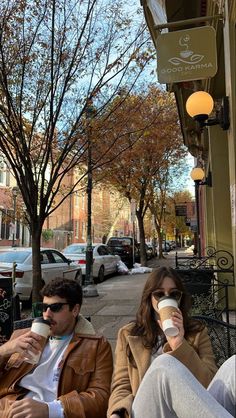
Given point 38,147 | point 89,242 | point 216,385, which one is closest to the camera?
point 216,385

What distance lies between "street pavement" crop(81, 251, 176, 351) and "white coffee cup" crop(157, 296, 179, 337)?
15.1 feet

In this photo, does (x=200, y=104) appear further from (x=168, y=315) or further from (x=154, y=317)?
(x=168, y=315)

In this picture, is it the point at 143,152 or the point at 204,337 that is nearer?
the point at 204,337

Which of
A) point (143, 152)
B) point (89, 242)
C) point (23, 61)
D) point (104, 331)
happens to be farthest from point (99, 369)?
point (143, 152)

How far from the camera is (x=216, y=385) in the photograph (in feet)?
6.97

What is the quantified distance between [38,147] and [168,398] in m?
7.40

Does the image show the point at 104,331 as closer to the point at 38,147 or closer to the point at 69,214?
the point at 38,147

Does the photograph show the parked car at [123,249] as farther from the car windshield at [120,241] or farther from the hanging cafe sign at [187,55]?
the hanging cafe sign at [187,55]

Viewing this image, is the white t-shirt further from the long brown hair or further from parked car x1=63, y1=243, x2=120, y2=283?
parked car x1=63, y1=243, x2=120, y2=283

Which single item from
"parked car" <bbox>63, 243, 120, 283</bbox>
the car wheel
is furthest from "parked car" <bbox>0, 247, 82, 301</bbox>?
the car wheel

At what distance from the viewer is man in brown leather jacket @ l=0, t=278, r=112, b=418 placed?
2.57m

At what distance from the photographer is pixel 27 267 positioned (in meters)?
10.4

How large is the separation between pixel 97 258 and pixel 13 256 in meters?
6.06

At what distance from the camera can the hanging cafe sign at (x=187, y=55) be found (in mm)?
5145
